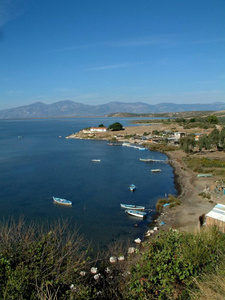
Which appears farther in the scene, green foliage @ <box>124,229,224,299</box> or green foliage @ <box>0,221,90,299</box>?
green foliage @ <box>124,229,224,299</box>

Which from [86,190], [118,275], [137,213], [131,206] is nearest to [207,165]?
[131,206]

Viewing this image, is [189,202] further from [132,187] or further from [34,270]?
[34,270]

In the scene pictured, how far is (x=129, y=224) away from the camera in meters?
14.8

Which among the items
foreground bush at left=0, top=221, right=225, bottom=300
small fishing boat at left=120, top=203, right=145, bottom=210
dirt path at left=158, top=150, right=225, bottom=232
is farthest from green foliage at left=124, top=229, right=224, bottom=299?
small fishing boat at left=120, top=203, right=145, bottom=210

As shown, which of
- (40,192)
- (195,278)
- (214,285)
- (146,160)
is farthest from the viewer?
(146,160)

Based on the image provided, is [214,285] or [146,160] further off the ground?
[214,285]

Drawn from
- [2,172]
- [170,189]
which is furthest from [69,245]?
[2,172]

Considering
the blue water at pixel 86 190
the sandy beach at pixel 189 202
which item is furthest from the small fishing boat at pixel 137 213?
the sandy beach at pixel 189 202

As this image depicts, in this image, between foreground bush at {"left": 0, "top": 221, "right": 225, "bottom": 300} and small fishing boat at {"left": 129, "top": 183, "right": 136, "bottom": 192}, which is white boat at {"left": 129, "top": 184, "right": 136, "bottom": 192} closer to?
small fishing boat at {"left": 129, "top": 183, "right": 136, "bottom": 192}

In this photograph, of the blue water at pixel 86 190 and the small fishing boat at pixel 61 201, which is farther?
the small fishing boat at pixel 61 201

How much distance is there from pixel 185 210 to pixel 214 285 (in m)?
12.0

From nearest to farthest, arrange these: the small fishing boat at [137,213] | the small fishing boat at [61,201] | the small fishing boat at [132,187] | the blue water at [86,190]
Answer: the blue water at [86,190] < the small fishing boat at [137,213] < the small fishing boat at [61,201] < the small fishing boat at [132,187]

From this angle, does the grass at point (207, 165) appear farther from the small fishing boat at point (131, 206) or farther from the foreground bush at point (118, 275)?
the foreground bush at point (118, 275)

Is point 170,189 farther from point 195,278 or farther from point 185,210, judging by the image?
point 195,278
